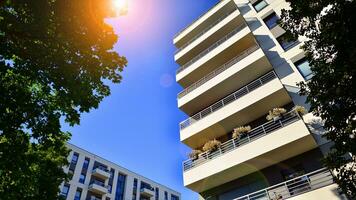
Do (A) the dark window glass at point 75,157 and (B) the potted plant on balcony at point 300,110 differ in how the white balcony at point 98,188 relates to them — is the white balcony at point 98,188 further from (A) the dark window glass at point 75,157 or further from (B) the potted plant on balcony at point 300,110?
(B) the potted plant on balcony at point 300,110

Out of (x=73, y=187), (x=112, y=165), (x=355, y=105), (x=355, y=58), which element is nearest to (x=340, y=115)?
(x=355, y=105)

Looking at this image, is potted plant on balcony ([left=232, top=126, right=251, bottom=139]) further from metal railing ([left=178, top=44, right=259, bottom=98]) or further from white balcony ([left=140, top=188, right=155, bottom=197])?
white balcony ([left=140, top=188, right=155, bottom=197])

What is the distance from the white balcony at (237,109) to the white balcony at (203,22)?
10661 millimetres

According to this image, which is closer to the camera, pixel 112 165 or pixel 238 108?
pixel 238 108

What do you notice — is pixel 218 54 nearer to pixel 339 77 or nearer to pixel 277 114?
pixel 277 114

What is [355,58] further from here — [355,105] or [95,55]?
[95,55]

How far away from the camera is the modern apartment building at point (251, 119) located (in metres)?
12.2

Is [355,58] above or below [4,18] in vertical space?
below

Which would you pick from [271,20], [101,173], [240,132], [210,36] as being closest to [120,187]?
[101,173]

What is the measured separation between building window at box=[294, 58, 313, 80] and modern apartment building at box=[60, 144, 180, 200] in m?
36.9

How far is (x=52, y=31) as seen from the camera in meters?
9.01

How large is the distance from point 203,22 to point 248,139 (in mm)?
15311

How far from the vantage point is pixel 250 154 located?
12984 mm

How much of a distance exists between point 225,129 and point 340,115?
987 centimetres
